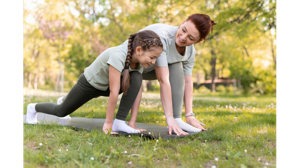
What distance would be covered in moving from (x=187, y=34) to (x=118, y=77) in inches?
41.5

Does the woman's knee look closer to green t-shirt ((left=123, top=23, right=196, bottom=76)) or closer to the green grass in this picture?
green t-shirt ((left=123, top=23, right=196, bottom=76))

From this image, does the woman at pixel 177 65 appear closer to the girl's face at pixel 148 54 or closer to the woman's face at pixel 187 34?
the woman's face at pixel 187 34

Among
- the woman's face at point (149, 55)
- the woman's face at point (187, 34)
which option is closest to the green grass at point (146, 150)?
the woman's face at point (149, 55)

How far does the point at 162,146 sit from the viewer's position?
289cm

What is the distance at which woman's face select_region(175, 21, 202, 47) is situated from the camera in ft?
11.2

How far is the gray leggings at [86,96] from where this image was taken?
136 inches

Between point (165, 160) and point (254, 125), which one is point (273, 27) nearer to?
point (254, 125)

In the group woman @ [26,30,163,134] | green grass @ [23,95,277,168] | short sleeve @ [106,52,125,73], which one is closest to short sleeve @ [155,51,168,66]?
woman @ [26,30,163,134]

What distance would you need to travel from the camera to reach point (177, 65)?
3.88 meters

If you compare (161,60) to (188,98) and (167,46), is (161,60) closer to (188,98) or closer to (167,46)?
(167,46)

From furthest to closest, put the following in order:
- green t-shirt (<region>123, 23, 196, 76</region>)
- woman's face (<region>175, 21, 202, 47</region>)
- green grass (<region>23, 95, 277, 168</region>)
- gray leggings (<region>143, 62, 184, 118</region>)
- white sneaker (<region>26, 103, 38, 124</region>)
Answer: white sneaker (<region>26, 103, 38, 124</region>), gray leggings (<region>143, 62, 184, 118</region>), green t-shirt (<region>123, 23, 196, 76</region>), woman's face (<region>175, 21, 202, 47</region>), green grass (<region>23, 95, 277, 168</region>)

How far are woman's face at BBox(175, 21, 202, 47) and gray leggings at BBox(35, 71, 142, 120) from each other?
2.39 ft
